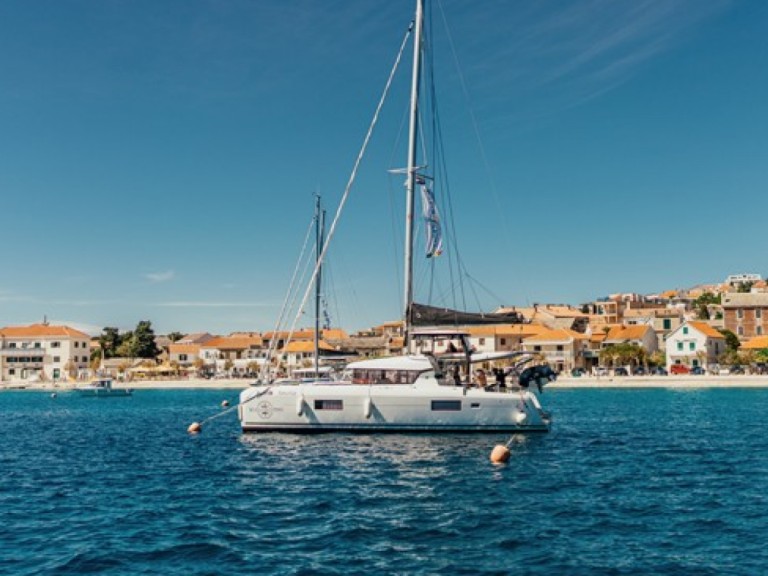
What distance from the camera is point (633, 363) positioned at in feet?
383

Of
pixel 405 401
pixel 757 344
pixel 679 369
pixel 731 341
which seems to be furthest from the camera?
pixel 731 341

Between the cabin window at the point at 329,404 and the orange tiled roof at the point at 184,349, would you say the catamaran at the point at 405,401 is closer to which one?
the cabin window at the point at 329,404

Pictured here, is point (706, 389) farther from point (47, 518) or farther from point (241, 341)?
point (241, 341)

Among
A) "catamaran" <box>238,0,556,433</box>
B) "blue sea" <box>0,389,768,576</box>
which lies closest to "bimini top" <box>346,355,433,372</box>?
"catamaran" <box>238,0,556,433</box>

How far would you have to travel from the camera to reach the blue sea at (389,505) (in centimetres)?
1602

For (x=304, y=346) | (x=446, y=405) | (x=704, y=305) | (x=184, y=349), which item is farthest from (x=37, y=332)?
(x=704, y=305)

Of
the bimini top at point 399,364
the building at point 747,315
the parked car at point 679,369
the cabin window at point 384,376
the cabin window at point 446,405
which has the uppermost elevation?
the building at point 747,315

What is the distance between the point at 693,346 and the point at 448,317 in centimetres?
8730

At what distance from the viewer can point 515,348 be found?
5039 inches

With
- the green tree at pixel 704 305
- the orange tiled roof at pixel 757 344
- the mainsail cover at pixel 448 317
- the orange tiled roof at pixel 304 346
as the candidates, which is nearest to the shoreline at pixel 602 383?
the orange tiled roof at pixel 304 346

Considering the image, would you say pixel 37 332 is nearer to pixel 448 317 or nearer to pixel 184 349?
pixel 184 349

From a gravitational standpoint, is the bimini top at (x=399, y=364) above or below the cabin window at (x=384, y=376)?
above

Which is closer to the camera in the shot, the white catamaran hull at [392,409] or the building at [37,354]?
the white catamaran hull at [392,409]

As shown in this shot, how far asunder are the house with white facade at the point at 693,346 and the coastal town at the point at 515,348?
153 millimetres
